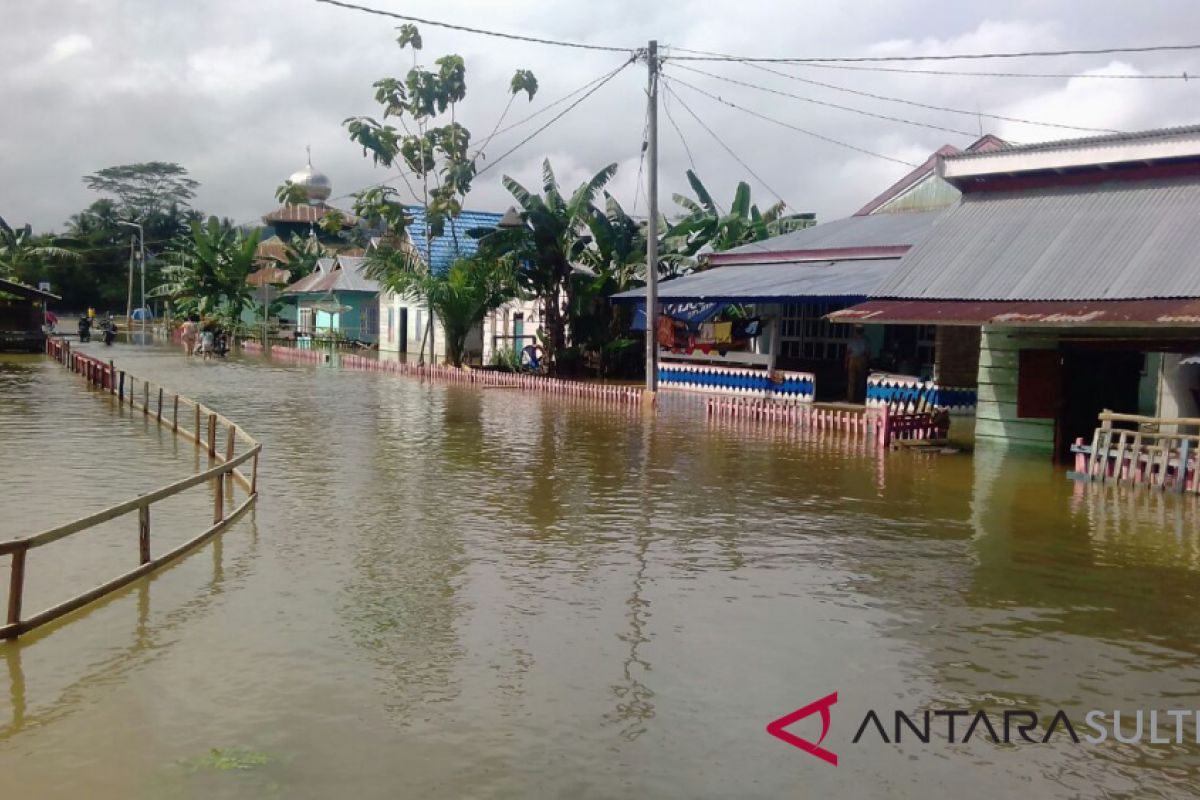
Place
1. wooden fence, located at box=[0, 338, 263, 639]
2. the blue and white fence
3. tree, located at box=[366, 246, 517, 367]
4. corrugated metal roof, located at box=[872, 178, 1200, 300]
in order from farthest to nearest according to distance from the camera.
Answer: tree, located at box=[366, 246, 517, 367], the blue and white fence, corrugated metal roof, located at box=[872, 178, 1200, 300], wooden fence, located at box=[0, 338, 263, 639]

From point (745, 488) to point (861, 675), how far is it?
7.51 meters

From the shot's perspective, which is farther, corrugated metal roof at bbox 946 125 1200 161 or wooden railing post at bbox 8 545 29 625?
corrugated metal roof at bbox 946 125 1200 161

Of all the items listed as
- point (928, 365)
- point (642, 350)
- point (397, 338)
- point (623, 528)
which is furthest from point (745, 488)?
point (397, 338)

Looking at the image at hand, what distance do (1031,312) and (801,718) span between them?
1162 cm

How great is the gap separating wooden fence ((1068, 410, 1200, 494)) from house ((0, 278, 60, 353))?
137ft

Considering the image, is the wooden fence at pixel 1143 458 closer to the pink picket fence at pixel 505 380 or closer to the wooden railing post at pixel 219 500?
the wooden railing post at pixel 219 500

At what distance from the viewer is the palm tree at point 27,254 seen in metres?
74.0

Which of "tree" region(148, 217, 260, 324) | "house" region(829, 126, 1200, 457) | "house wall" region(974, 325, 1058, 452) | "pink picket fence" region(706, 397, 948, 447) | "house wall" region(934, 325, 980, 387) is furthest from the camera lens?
"tree" region(148, 217, 260, 324)

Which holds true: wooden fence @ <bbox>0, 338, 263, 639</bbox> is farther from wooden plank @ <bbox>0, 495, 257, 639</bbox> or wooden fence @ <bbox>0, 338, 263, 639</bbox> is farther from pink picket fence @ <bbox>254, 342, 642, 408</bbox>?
pink picket fence @ <bbox>254, 342, 642, 408</bbox>

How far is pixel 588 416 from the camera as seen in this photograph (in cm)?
2375

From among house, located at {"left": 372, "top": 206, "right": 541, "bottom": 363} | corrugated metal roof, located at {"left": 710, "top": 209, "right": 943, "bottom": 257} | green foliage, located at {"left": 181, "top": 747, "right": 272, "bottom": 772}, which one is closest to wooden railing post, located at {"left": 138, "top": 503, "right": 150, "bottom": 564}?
green foliage, located at {"left": 181, "top": 747, "right": 272, "bottom": 772}

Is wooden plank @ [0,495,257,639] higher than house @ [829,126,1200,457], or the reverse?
house @ [829,126,1200,457]

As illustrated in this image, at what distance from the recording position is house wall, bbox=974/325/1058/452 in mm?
18500

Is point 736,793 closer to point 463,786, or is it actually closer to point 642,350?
point 463,786
